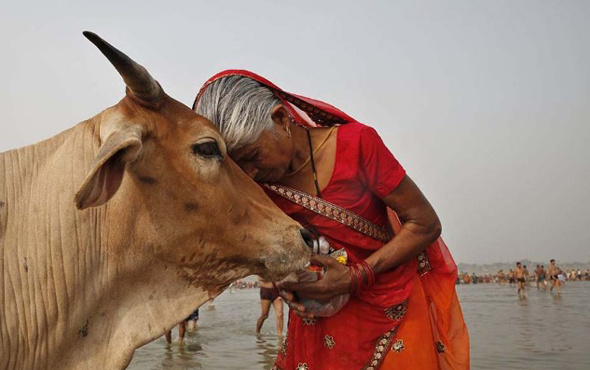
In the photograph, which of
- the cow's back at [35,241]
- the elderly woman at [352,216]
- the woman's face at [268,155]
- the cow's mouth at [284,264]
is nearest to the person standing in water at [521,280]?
the elderly woman at [352,216]

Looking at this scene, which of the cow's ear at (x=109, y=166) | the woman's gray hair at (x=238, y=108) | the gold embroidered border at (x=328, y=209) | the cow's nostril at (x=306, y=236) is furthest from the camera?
the gold embroidered border at (x=328, y=209)

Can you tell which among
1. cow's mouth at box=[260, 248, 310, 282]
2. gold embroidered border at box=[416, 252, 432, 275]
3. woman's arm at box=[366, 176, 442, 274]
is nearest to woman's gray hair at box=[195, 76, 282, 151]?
cow's mouth at box=[260, 248, 310, 282]

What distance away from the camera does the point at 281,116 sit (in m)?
3.00

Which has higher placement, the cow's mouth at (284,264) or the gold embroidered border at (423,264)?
the cow's mouth at (284,264)

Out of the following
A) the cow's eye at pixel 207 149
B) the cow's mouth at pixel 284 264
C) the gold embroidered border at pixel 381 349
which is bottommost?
the gold embroidered border at pixel 381 349

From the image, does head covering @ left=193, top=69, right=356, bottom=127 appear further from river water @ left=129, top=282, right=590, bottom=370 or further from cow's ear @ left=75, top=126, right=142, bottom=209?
river water @ left=129, top=282, right=590, bottom=370

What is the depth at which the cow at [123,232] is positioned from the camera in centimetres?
216

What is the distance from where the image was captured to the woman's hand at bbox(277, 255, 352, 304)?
2738mm

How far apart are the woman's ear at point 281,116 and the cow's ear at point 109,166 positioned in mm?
886

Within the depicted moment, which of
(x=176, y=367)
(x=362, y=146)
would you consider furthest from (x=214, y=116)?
(x=176, y=367)

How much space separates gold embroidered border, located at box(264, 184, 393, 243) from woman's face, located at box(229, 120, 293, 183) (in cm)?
9

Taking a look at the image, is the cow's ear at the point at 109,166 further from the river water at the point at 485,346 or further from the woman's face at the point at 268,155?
the river water at the point at 485,346

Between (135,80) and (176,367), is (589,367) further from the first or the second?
(135,80)

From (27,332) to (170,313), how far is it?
55 centimetres
